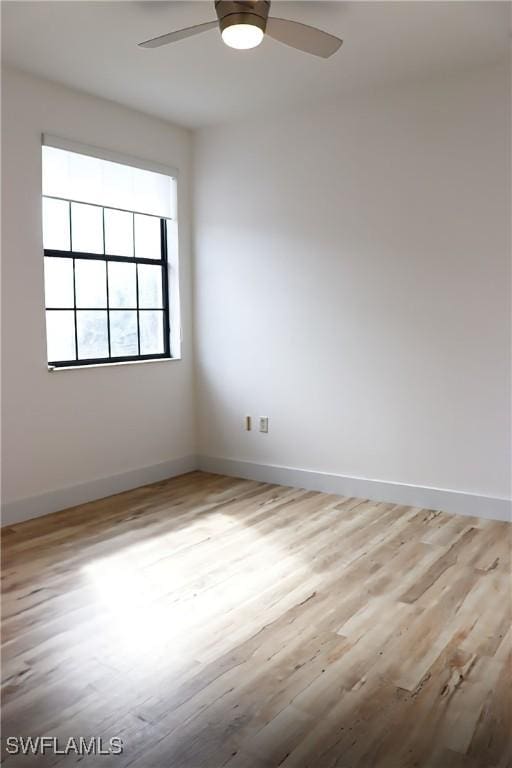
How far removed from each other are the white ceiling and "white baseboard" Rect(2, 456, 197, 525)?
2.58 meters

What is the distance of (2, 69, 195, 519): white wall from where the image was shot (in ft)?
12.4

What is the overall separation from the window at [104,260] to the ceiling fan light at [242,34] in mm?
1705

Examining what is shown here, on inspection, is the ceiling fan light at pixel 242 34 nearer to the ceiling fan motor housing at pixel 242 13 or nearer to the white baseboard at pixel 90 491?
the ceiling fan motor housing at pixel 242 13

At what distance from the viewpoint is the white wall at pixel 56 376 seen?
3791 millimetres

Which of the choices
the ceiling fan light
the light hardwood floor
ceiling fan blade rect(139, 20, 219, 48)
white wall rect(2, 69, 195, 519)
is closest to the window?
white wall rect(2, 69, 195, 519)

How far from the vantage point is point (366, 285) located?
13.9 ft

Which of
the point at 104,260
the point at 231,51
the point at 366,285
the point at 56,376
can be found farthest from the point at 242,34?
the point at 56,376

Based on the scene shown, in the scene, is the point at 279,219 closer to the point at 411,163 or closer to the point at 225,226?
the point at 225,226

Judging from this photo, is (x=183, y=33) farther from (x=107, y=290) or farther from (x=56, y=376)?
(x=56, y=376)

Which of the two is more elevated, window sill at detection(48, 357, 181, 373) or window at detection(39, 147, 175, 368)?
window at detection(39, 147, 175, 368)

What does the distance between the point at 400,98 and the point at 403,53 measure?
0.53m

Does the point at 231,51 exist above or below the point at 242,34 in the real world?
above

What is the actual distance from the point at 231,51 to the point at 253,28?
804 mm

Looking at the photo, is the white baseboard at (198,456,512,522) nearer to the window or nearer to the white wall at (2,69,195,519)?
the white wall at (2,69,195,519)
